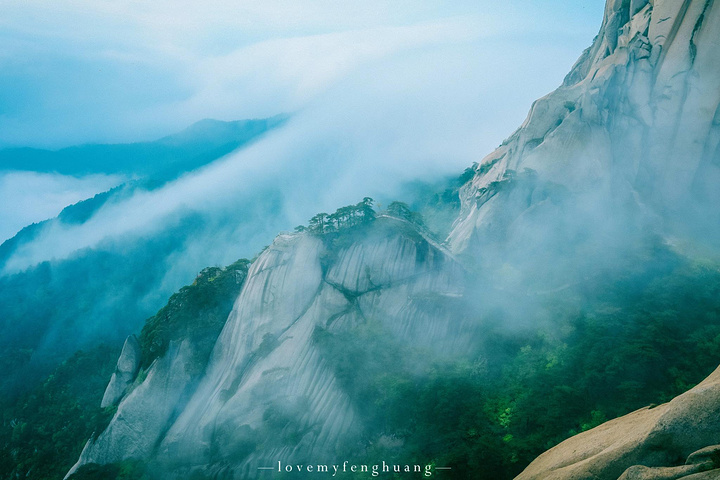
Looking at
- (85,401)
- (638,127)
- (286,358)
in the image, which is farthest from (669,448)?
(85,401)

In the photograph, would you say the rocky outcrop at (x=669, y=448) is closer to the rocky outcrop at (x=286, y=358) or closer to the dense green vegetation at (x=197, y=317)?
the rocky outcrop at (x=286, y=358)

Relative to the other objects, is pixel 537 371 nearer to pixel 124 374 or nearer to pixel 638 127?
pixel 638 127

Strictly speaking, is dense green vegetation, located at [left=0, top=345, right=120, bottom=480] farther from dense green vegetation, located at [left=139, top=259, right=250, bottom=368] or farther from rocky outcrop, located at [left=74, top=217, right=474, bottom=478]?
dense green vegetation, located at [left=139, top=259, right=250, bottom=368]

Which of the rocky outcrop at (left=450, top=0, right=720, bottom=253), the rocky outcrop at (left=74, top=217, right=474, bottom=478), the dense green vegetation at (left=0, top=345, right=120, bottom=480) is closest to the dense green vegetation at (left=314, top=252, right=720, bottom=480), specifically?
the rocky outcrop at (left=74, top=217, right=474, bottom=478)

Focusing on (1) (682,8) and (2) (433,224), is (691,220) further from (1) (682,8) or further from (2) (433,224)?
(2) (433,224)

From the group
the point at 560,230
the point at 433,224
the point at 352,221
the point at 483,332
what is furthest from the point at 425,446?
the point at 433,224
